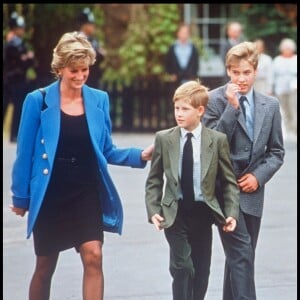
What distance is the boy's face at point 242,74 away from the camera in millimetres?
6574

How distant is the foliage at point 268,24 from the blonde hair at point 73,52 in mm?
20372

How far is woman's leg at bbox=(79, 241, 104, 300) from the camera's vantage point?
633cm

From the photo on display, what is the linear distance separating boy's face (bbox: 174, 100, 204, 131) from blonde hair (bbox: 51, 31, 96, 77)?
0.54 metres

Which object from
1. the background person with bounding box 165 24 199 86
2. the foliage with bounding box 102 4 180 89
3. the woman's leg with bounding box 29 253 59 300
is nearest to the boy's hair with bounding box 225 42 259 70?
the woman's leg with bounding box 29 253 59 300

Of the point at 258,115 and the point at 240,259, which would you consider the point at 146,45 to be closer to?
the point at 258,115

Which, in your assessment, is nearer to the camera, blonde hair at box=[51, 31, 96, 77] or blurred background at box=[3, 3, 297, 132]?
blonde hair at box=[51, 31, 96, 77]

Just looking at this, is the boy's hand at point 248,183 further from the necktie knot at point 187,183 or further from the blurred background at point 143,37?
the blurred background at point 143,37

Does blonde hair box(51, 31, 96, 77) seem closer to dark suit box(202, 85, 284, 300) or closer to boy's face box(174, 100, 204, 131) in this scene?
boy's face box(174, 100, 204, 131)

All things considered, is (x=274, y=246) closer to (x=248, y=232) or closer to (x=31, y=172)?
(x=248, y=232)

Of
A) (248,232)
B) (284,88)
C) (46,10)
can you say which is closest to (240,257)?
(248,232)

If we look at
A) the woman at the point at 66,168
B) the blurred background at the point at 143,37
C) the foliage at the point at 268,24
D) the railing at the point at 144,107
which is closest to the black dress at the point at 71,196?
the woman at the point at 66,168

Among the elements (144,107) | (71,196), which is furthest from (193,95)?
(144,107)

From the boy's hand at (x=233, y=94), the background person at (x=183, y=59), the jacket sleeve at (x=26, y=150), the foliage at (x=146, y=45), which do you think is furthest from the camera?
the foliage at (x=146, y=45)

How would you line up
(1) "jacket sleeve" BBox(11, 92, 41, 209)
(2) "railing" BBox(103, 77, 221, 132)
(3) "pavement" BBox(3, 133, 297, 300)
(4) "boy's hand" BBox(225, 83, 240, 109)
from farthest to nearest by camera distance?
(2) "railing" BBox(103, 77, 221, 132) < (3) "pavement" BBox(3, 133, 297, 300) < (4) "boy's hand" BBox(225, 83, 240, 109) < (1) "jacket sleeve" BBox(11, 92, 41, 209)
